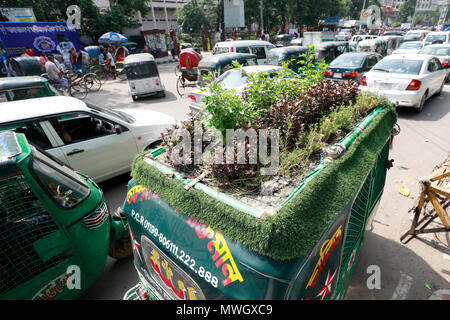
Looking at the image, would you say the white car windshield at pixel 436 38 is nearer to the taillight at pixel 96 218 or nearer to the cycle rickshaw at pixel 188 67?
the cycle rickshaw at pixel 188 67

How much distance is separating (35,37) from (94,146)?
686 inches

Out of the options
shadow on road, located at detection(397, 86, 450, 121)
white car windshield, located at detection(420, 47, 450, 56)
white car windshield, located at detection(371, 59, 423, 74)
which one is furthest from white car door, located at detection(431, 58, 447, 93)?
white car windshield, located at detection(420, 47, 450, 56)

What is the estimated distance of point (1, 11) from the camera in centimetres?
1655

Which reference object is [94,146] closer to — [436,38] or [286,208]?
[286,208]

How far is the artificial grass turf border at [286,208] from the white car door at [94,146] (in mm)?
2626

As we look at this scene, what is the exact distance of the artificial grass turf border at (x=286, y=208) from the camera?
4.30ft

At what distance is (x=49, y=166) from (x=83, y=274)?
1.09 meters

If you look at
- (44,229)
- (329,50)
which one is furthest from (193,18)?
(44,229)

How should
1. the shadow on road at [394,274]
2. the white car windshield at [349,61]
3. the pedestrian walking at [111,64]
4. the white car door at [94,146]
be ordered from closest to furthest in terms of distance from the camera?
1. the shadow on road at [394,274]
2. the white car door at [94,146]
3. the white car windshield at [349,61]
4. the pedestrian walking at [111,64]

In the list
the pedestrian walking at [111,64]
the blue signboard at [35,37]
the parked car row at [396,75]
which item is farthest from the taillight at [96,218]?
the blue signboard at [35,37]

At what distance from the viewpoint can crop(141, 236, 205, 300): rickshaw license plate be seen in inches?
65.8

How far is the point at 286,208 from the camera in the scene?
141cm

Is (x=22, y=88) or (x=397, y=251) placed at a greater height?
(x=22, y=88)

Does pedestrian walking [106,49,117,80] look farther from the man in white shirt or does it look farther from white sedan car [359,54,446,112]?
white sedan car [359,54,446,112]
